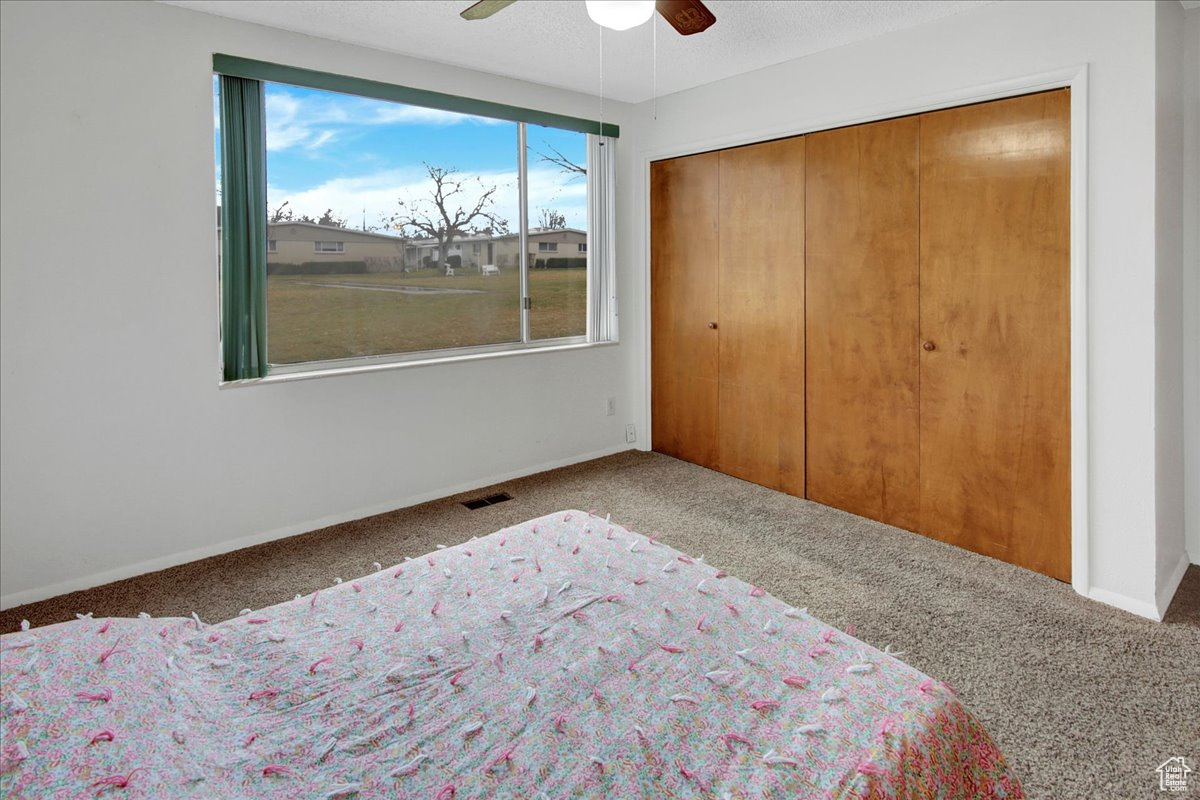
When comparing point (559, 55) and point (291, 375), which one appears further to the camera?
point (559, 55)

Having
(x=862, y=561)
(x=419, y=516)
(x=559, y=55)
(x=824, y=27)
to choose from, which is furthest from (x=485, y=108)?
(x=862, y=561)

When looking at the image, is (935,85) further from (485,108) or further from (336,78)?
(336,78)

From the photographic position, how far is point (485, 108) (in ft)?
13.3

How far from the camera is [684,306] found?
468 cm

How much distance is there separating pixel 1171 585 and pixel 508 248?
366cm

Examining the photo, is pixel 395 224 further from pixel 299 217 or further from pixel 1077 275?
pixel 1077 275

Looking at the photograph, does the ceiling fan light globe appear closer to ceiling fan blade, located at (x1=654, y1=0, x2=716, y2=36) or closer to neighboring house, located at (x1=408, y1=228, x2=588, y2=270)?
ceiling fan blade, located at (x1=654, y1=0, x2=716, y2=36)

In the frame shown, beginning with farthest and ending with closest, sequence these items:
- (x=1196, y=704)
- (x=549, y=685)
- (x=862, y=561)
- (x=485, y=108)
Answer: (x=485, y=108), (x=862, y=561), (x=1196, y=704), (x=549, y=685)

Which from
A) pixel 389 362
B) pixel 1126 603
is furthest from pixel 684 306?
pixel 1126 603

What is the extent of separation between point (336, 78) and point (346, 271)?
94 centimetres

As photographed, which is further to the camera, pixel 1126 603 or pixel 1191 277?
pixel 1191 277

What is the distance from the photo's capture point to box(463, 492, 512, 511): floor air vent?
3.99 metres

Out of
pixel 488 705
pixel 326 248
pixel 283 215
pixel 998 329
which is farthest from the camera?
pixel 326 248

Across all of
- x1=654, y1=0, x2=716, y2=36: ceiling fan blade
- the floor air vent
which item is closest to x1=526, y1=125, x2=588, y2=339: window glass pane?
the floor air vent
